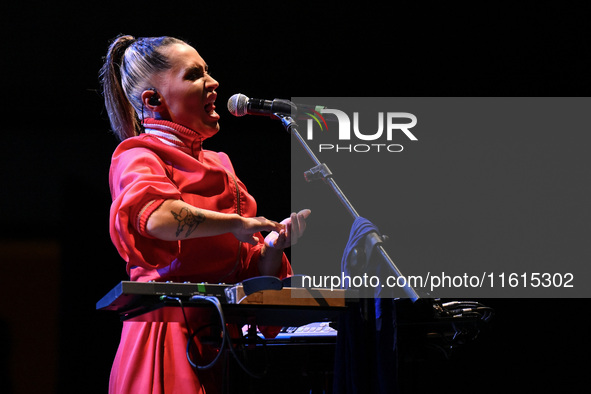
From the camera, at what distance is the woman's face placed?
6.33 ft

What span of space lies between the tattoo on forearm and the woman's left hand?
0.21 m

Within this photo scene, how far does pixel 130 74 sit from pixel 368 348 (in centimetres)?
110

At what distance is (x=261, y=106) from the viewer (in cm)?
200

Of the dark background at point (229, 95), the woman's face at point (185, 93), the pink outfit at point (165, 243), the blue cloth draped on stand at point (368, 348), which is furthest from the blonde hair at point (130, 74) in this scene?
the blue cloth draped on stand at point (368, 348)

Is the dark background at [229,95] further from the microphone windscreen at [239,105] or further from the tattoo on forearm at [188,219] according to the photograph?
the tattoo on forearm at [188,219]

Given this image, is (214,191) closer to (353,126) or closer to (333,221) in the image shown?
(353,126)

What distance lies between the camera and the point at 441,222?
2.81 m

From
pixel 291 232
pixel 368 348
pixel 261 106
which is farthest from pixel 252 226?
pixel 261 106

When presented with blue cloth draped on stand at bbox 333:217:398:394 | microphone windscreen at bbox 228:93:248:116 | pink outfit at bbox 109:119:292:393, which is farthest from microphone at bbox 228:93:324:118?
blue cloth draped on stand at bbox 333:217:398:394

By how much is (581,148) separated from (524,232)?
0.48m

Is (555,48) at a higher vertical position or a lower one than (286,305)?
higher

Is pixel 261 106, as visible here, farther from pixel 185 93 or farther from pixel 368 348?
pixel 368 348

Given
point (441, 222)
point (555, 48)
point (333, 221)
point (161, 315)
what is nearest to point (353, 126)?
point (333, 221)

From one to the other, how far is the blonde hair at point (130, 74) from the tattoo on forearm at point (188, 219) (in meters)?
0.52
